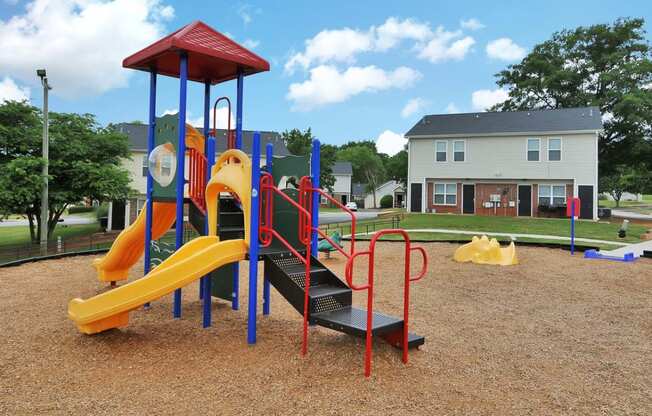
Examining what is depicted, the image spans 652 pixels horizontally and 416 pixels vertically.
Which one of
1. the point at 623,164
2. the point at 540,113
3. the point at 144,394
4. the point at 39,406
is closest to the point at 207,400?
the point at 144,394

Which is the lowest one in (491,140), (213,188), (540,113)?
(213,188)

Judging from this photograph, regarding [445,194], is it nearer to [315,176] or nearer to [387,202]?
[315,176]

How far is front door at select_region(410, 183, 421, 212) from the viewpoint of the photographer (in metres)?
29.7

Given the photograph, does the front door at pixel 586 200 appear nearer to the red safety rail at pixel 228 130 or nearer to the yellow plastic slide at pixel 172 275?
the red safety rail at pixel 228 130

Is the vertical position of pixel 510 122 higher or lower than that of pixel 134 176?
higher

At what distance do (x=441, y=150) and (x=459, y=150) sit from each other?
1.11 metres

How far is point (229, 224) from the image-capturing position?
6.44 metres

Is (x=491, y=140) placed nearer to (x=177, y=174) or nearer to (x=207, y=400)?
(x=177, y=174)

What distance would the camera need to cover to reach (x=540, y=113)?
29.0 m

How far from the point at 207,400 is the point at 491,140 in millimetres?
27116

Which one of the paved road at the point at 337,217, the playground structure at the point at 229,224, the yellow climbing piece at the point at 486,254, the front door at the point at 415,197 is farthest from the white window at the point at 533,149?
the playground structure at the point at 229,224

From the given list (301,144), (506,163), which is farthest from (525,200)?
(301,144)

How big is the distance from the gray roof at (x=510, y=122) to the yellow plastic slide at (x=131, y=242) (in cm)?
2346

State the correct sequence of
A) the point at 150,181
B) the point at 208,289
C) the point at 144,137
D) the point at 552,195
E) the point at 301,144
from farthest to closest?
1. the point at 301,144
2. the point at 144,137
3. the point at 552,195
4. the point at 150,181
5. the point at 208,289
